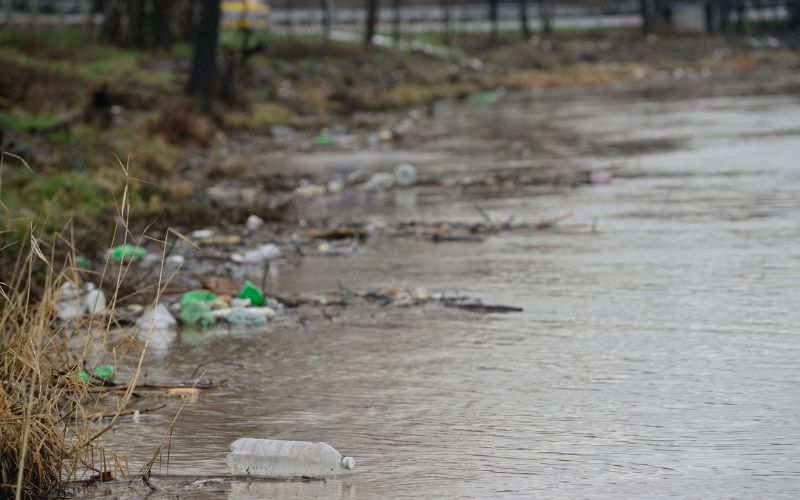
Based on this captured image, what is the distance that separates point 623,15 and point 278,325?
67.7 meters

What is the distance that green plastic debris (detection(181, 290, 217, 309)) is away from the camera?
299 inches

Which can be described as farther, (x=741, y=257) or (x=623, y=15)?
(x=623, y=15)

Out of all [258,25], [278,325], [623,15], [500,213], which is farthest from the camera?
[623,15]

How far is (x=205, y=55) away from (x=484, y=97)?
1324cm

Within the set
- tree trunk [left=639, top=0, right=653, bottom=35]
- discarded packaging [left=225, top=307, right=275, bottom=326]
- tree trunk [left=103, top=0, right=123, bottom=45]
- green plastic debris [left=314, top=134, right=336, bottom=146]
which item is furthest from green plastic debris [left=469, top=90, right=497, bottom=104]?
tree trunk [left=639, top=0, right=653, bottom=35]

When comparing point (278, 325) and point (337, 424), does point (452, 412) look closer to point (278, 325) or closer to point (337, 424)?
point (337, 424)

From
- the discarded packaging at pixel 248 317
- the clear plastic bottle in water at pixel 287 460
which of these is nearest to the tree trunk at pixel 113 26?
the discarded packaging at pixel 248 317

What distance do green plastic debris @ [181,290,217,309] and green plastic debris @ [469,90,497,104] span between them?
26129mm

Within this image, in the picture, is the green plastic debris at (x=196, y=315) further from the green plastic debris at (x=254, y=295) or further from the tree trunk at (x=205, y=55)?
the tree trunk at (x=205, y=55)

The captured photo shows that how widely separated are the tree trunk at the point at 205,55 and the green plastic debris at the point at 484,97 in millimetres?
10986

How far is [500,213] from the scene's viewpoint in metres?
11.4

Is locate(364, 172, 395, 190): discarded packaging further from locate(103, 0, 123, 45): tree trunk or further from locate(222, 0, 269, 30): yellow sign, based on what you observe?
locate(222, 0, 269, 30): yellow sign

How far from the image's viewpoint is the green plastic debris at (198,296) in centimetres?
758

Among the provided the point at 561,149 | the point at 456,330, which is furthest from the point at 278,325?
the point at 561,149
